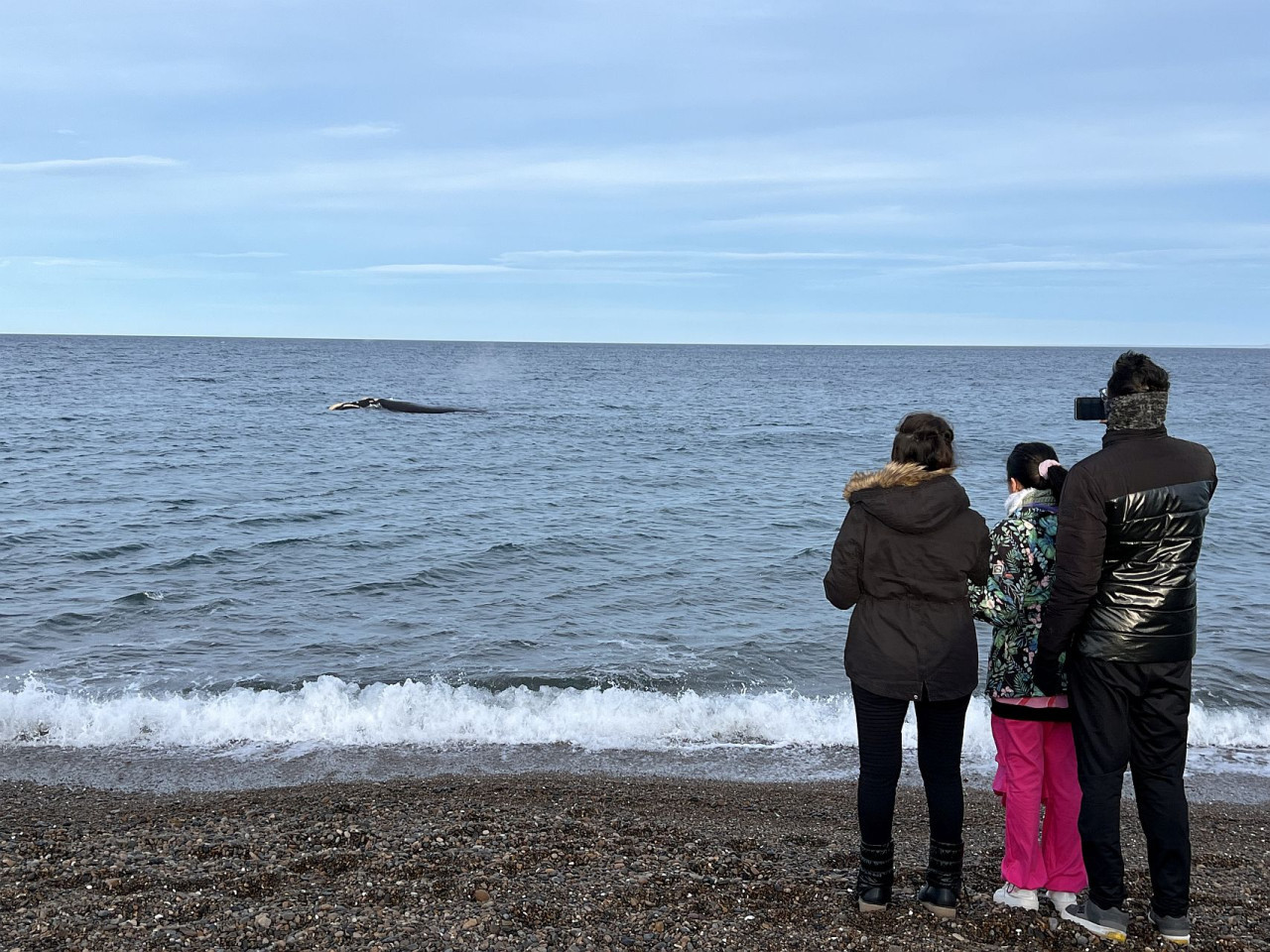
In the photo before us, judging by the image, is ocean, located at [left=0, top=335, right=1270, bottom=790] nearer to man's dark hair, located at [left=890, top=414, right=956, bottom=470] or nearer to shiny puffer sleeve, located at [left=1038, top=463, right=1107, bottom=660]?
shiny puffer sleeve, located at [left=1038, top=463, right=1107, bottom=660]

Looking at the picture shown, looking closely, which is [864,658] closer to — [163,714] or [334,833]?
[334,833]

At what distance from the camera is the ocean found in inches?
360

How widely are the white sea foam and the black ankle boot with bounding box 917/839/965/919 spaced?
417cm

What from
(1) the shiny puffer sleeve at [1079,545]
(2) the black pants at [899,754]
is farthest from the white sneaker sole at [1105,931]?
(1) the shiny puffer sleeve at [1079,545]

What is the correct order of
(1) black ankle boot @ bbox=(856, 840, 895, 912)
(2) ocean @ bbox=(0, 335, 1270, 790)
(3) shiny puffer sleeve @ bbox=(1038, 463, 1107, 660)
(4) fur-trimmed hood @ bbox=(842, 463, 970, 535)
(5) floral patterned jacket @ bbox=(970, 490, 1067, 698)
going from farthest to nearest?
1. (2) ocean @ bbox=(0, 335, 1270, 790)
2. (1) black ankle boot @ bbox=(856, 840, 895, 912)
3. (5) floral patterned jacket @ bbox=(970, 490, 1067, 698)
4. (4) fur-trimmed hood @ bbox=(842, 463, 970, 535)
5. (3) shiny puffer sleeve @ bbox=(1038, 463, 1107, 660)

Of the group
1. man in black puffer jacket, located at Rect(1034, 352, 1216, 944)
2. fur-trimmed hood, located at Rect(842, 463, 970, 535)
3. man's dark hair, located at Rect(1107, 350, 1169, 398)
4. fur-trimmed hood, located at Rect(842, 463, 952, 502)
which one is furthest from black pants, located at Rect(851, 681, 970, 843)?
man's dark hair, located at Rect(1107, 350, 1169, 398)

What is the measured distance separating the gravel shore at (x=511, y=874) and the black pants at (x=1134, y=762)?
33 cm

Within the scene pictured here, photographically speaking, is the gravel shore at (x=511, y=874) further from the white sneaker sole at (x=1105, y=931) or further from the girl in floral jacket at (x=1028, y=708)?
the girl in floral jacket at (x=1028, y=708)

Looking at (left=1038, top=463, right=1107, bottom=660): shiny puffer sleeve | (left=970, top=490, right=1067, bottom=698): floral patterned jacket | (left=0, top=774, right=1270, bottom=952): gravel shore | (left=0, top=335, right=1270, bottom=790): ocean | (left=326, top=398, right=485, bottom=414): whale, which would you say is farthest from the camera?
(left=326, top=398, right=485, bottom=414): whale

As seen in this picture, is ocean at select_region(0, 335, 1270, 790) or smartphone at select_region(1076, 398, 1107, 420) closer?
smartphone at select_region(1076, 398, 1107, 420)

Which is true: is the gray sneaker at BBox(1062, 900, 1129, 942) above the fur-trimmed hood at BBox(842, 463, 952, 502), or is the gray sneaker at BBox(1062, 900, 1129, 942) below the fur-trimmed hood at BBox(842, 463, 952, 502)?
below

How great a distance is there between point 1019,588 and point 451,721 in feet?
21.2

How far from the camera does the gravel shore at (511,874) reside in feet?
15.5

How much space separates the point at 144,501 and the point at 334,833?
62.2 feet
